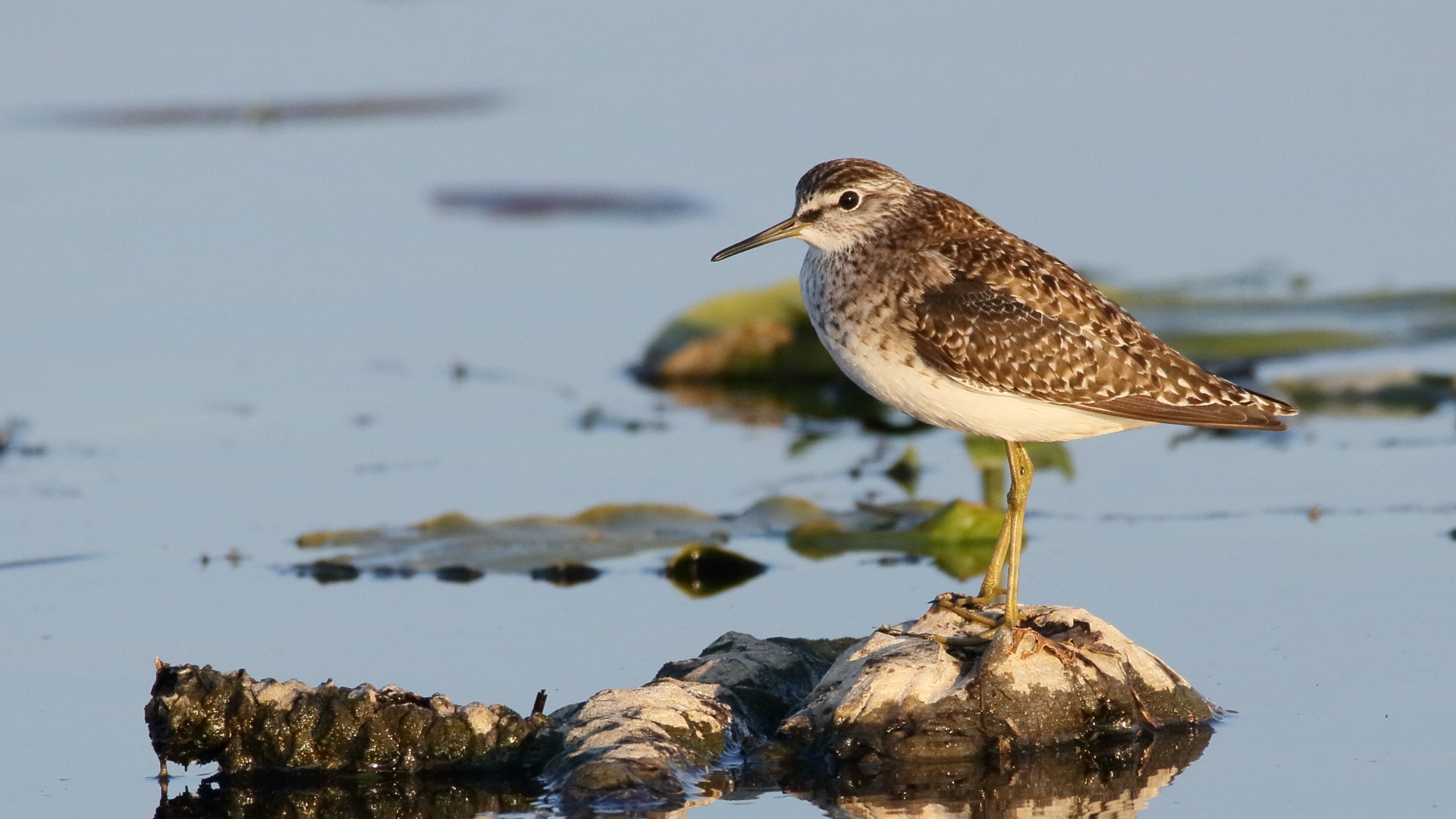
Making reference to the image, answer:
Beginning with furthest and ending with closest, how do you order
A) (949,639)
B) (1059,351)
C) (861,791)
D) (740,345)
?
(740,345)
(1059,351)
(949,639)
(861,791)

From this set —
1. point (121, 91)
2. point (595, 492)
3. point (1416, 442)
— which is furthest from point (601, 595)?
point (121, 91)

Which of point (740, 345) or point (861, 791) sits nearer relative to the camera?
point (861, 791)

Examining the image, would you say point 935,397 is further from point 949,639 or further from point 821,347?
point 821,347

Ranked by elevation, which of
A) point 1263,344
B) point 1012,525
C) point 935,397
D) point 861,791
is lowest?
point 861,791

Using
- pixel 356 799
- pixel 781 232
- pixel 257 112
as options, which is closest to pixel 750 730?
pixel 356 799

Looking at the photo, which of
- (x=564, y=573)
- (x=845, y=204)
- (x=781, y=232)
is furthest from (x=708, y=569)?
(x=845, y=204)

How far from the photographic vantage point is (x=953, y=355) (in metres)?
8.45

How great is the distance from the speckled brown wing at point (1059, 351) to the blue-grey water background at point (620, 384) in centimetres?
98

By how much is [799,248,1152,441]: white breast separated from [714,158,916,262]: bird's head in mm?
467

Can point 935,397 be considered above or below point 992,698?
above

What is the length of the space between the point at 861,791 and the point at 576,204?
10905 mm

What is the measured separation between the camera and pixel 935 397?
27.9ft

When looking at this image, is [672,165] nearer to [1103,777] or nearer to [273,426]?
[273,426]

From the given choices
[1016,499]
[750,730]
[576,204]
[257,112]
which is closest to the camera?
[750,730]
